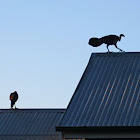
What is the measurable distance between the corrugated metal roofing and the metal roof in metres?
5.93

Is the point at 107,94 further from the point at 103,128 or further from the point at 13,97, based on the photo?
the point at 13,97

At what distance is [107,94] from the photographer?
21328mm

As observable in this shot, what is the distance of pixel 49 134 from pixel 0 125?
2902 mm

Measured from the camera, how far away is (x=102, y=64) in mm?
23297

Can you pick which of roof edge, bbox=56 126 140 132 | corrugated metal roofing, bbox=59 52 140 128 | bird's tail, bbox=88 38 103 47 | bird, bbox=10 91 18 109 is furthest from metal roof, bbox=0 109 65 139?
roof edge, bbox=56 126 140 132

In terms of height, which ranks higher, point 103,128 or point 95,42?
point 95,42

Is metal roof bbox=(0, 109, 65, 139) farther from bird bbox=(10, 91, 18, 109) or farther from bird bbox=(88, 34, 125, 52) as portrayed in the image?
bird bbox=(88, 34, 125, 52)

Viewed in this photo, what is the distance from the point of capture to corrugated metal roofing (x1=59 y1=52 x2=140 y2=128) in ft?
65.9

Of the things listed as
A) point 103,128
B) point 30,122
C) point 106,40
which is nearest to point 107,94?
point 103,128

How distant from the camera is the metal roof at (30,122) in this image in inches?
1103

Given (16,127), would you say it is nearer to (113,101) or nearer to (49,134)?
(49,134)

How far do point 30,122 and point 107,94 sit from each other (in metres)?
8.43

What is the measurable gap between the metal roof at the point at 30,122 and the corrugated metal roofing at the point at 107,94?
5.93m

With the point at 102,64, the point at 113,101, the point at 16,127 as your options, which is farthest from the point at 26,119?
the point at 113,101
